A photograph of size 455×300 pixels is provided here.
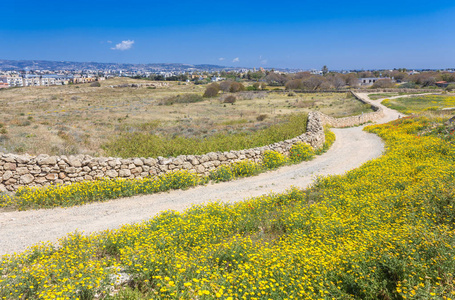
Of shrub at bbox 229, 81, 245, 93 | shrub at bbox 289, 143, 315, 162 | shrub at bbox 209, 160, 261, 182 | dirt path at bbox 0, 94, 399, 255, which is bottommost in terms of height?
dirt path at bbox 0, 94, 399, 255

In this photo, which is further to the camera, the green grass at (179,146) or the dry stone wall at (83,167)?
the green grass at (179,146)

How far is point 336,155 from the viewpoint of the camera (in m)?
15.8

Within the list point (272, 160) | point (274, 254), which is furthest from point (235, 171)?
point (274, 254)

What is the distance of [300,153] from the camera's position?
48.0 feet

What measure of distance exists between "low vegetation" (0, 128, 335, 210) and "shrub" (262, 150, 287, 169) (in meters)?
0.54

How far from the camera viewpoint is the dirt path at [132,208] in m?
7.04

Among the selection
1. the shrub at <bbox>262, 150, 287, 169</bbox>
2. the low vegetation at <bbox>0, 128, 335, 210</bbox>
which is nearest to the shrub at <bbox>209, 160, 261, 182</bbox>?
the low vegetation at <bbox>0, 128, 335, 210</bbox>

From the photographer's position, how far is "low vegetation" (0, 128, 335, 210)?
866cm

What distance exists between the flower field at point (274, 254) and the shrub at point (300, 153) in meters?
5.54

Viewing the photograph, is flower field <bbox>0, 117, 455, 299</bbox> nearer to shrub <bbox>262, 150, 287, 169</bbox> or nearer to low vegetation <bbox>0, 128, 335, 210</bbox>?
low vegetation <bbox>0, 128, 335, 210</bbox>

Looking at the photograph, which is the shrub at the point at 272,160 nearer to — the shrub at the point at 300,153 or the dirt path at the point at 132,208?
the dirt path at the point at 132,208

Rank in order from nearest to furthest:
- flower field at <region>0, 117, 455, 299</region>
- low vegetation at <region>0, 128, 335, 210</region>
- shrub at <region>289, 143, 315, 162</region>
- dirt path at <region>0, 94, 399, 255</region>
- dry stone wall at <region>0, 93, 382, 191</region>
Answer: flower field at <region>0, 117, 455, 299</region>, dirt path at <region>0, 94, 399, 255</region>, low vegetation at <region>0, 128, 335, 210</region>, dry stone wall at <region>0, 93, 382, 191</region>, shrub at <region>289, 143, 315, 162</region>

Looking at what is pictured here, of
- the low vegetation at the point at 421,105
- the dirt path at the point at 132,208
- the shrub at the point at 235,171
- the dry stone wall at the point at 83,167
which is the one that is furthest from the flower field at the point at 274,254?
the low vegetation at the point at 421,105

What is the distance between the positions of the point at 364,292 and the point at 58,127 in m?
26.4
